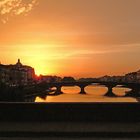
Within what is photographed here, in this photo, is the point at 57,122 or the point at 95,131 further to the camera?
the point at 57,122

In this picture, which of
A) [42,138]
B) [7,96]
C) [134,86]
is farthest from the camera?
[134,86]

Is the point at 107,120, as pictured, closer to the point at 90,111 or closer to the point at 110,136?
the point at 90,111

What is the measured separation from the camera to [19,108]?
36.8ft

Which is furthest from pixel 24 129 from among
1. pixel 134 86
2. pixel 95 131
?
pixel 134 86

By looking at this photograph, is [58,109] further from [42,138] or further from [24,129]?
[42,138]

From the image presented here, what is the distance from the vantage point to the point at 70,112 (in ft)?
36.3

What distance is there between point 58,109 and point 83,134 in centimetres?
191

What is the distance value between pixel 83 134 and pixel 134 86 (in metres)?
129

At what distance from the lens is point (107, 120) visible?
11008 mm

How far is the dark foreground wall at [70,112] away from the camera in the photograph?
10961mm

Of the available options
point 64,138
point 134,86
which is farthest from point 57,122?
point 134,86

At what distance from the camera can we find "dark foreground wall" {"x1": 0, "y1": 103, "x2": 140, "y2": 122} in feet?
36.0

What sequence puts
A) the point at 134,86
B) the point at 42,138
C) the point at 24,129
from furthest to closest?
the point at 134,86
the point at 24,129
the point at 42,138

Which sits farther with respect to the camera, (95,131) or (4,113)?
(4,113)
